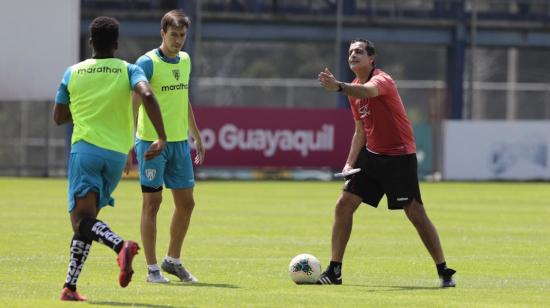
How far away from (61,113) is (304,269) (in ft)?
9.35

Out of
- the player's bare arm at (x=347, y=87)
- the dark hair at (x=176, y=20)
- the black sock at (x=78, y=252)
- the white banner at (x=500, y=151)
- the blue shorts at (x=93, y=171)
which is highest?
the dark hair at (x=176, y=20)

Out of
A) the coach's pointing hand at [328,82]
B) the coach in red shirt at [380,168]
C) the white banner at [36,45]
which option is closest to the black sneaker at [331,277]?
the coach in red shirt at [380,168]

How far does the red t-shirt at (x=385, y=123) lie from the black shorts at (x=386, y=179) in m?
0.07

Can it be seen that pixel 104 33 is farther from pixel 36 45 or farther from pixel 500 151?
pixel 36 45

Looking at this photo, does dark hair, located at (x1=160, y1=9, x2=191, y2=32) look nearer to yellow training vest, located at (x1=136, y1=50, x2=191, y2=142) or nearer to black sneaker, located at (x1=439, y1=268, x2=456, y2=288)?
yellow training vest, located at (x1=136, y1=50, x2=191, y2=142)

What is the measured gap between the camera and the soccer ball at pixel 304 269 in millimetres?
12430

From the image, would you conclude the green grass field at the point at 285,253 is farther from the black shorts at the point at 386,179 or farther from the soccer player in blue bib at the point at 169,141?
the black shorts at the point at 386,179

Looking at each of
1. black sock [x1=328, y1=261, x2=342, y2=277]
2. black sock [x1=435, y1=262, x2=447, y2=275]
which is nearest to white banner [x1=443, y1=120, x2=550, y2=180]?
black sock [x1=435, y1=262, x2=447, y2=275]

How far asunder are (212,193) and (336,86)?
2048 centimetres

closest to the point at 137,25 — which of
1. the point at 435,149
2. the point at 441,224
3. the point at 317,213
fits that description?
the point at 435,149

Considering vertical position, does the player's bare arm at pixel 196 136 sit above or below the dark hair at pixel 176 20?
below

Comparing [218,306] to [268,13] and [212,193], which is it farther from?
[268,13]

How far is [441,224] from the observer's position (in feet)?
71.9

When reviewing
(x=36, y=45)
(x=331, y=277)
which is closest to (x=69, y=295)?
(x=331, y=277)
